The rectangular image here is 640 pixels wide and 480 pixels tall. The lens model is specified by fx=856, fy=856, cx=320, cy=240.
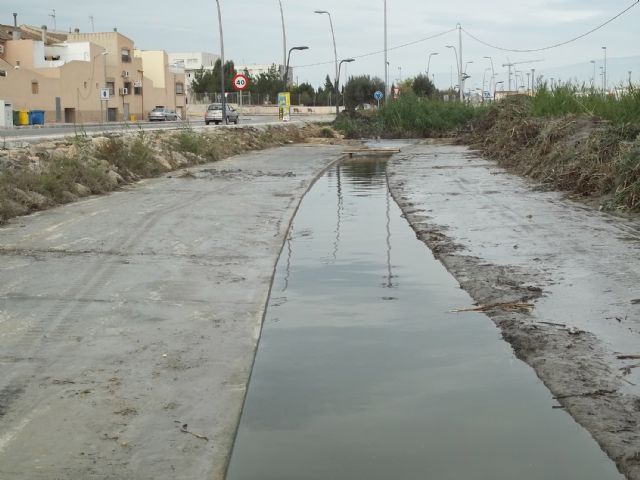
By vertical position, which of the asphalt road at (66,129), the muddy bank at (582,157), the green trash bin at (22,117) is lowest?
the muddy bank at (582,157)

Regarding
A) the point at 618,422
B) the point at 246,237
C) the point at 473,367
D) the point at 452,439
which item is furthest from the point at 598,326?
the point at 246,237

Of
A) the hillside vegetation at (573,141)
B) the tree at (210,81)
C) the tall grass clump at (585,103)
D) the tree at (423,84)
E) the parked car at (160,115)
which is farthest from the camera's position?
the tree at (210,81)

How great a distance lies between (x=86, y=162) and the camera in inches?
636

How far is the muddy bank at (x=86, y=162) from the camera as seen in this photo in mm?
12930

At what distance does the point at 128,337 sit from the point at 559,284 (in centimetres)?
394

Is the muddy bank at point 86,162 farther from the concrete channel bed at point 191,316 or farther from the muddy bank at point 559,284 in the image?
the muddy bank at point 559,284

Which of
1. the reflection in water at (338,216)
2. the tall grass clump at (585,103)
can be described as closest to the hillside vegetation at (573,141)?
the tall grass clump at (585,103)

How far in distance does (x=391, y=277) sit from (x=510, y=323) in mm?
2046

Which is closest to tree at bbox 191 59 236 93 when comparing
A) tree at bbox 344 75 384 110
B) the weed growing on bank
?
tree at bbox 344 75 384 110

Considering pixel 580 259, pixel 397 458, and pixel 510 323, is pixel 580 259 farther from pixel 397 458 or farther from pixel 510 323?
pixel 397 458

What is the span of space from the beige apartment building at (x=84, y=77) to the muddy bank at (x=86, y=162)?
1582 inches

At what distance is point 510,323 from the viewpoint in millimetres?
6504

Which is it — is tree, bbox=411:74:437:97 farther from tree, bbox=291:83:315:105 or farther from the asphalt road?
the asphalt road

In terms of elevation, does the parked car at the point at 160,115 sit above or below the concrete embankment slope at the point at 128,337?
above
